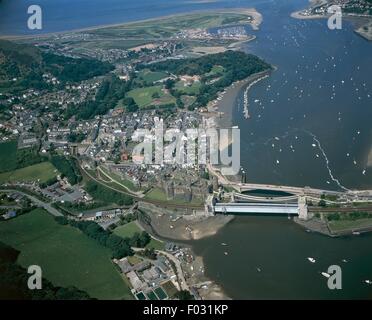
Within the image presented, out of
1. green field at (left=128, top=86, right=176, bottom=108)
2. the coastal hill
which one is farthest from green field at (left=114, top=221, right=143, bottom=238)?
the coastal hill

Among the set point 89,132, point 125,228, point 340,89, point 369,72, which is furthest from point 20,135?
point 369,72

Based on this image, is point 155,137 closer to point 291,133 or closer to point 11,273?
point 291,133

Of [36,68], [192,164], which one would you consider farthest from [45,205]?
[36,68]

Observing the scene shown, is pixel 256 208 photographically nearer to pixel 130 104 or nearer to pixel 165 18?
pixel 130 104

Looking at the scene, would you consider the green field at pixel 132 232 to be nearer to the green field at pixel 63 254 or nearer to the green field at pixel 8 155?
the green field at pixel 63 254

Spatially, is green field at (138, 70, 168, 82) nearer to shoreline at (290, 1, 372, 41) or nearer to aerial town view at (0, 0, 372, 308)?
aerial town view at (0, 0, 372, 308)

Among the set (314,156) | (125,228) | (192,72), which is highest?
(192,72)

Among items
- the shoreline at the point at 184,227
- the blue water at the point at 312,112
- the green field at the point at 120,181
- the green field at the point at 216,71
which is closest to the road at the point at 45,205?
the green field at the point at 120,181
